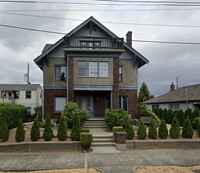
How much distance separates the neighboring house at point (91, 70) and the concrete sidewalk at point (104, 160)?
7822 mm

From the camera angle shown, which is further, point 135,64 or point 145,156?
point 135,64

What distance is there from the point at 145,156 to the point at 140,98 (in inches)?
1758

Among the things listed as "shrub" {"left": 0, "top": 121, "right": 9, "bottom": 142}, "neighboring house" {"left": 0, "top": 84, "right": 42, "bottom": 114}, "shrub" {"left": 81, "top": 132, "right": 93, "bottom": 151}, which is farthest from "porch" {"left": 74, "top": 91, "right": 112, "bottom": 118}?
"neighboring house" {"left": 0, "top": 84, "right": 42, "bottom": 114}

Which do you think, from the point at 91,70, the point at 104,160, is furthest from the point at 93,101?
the point at 104,160

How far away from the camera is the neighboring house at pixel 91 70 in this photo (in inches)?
757

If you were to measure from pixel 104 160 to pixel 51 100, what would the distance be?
12189 mm

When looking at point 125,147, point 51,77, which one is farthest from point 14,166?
point 51,77

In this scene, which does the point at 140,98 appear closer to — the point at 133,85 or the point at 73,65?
the point at 133,85

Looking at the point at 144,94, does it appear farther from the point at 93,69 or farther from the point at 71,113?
the point at 71,113

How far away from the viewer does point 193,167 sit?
9.54 meters

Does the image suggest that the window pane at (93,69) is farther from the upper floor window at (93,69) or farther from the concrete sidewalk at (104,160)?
the concrete sidewalk at (104,160)

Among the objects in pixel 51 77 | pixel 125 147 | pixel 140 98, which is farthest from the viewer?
pixel 140 98

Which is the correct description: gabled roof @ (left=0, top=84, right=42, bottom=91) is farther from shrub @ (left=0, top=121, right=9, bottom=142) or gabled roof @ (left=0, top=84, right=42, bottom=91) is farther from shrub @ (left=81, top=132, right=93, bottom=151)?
shrub @ (left=81, top=132, right=93, bottom=151)

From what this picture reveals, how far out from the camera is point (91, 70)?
19.6 m
